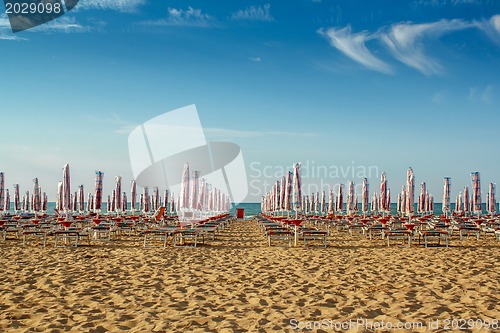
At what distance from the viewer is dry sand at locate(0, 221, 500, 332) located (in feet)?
14.6

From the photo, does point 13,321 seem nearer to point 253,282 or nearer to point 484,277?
point 253,282

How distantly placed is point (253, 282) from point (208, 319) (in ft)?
6.69

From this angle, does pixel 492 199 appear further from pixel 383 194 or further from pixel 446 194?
pixel 383 194

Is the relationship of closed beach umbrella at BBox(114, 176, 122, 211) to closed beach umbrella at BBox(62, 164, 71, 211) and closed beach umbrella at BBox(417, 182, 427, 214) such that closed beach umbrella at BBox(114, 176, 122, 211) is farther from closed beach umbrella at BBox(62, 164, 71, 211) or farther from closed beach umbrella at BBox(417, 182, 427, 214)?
closed beach umbrella at BBox(417, 182, 427, 214)

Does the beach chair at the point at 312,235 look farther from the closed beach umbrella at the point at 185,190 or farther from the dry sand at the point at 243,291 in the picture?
the closed beach umbrella at the point at 185,190

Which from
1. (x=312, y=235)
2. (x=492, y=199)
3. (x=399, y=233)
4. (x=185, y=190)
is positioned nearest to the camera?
(x=399, y=233)

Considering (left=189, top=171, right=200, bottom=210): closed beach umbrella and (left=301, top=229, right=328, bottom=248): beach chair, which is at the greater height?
(left=189, top=171, right=200, bottom=210): closed beach umbrella

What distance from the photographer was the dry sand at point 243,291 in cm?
446

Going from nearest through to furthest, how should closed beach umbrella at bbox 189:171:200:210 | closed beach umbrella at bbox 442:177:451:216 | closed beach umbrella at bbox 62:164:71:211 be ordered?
closed beach umbrella at bbox 62:164:71:211
closed beach umbrella at bbox 189:171:200:210
closed beach umbrella at bbox 442:177:451:216

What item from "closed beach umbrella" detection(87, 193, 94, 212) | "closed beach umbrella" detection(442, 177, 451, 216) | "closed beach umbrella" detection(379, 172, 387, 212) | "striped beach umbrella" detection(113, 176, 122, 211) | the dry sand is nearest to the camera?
the dry sand

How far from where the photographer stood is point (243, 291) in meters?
5.90

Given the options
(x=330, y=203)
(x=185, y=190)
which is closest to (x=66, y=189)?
(x=185, y=190)

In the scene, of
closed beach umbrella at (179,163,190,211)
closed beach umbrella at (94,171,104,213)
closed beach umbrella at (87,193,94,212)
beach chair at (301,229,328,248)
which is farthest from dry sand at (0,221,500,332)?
closed beach umbrella at (87,193,94,212)

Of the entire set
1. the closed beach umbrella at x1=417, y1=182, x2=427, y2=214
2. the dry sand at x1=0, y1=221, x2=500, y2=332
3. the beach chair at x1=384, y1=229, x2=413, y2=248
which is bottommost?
the dry sand at x1=0, y1=221, x2=500, y2=332
